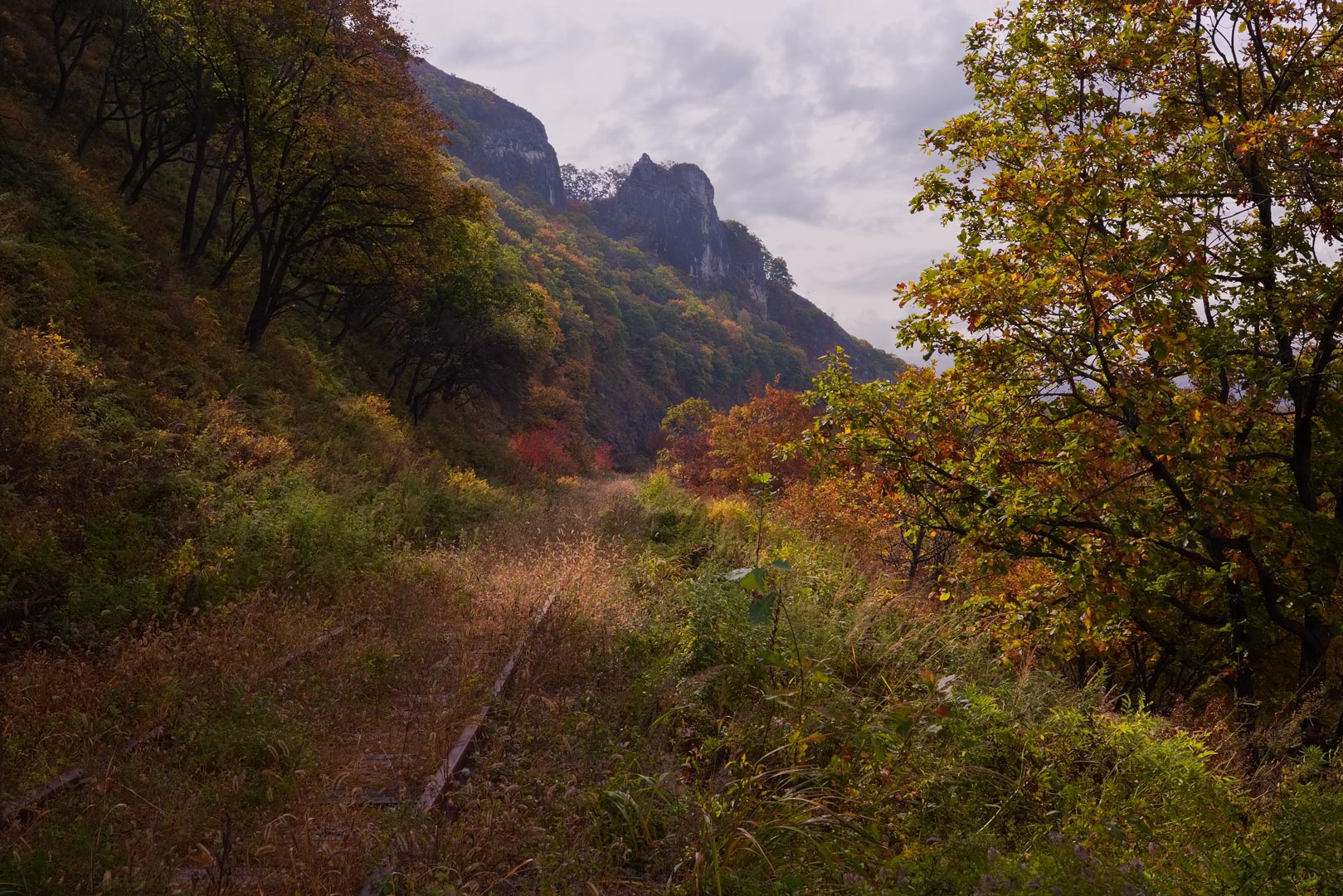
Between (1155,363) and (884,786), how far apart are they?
3.70 meters

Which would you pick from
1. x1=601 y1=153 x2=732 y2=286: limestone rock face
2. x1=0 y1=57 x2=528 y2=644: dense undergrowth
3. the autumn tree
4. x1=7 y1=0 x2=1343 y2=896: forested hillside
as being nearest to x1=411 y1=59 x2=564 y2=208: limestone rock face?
x1=601 y1=153 x2=732 y2=286: limestone rock face

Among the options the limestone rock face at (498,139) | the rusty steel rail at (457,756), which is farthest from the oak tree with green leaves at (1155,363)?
the limestone rock face at (498,139)

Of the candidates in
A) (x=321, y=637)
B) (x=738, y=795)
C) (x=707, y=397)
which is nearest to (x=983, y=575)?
(x=738, y=795)

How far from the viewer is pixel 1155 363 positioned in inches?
207

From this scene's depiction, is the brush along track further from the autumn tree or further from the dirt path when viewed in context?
the autumn tree

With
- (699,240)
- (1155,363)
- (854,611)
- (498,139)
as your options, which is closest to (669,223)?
(699,240)

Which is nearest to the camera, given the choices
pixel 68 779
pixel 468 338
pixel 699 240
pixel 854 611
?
pixel 68 779

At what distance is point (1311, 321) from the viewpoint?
4801 millimetres

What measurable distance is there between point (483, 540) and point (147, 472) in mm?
5026

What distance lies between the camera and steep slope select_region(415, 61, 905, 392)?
127 metres

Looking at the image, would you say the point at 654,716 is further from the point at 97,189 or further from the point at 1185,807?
the point at 97,189

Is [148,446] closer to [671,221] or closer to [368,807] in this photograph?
[368,807]

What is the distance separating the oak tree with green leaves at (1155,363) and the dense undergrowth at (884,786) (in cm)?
112

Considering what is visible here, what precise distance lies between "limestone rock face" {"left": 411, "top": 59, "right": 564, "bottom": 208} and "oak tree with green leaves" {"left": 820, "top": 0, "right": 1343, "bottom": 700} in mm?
121393
